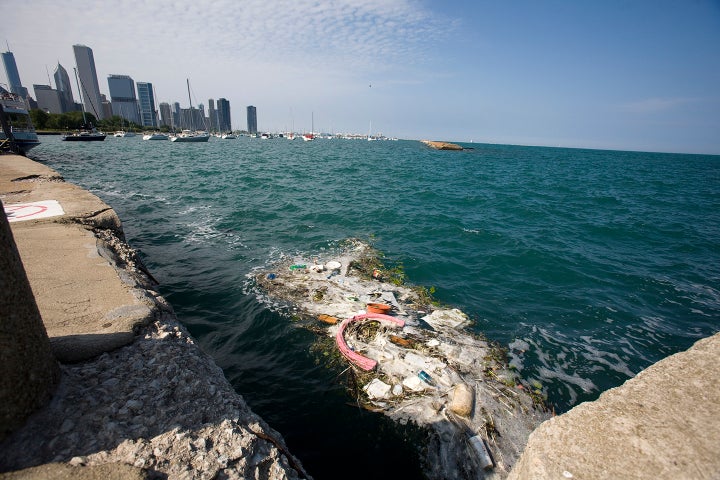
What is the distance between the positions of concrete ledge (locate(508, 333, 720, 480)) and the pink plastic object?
3847 mm

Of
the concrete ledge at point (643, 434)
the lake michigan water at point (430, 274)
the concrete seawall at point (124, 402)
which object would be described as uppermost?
the concrete ledge at point (643, 434)

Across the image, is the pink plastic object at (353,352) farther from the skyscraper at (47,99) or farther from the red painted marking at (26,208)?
the skyscraper at (47,99)

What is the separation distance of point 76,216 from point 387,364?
8947 mm

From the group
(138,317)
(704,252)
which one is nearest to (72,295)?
(138,317)

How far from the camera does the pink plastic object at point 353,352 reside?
6.18 meters

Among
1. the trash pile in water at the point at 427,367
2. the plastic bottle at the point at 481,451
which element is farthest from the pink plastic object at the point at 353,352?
the plastic bottle at the point at 481,451

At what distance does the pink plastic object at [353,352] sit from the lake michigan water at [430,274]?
563 millimetres

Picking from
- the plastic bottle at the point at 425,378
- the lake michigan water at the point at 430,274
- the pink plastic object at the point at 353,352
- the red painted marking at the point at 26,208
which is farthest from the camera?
the red painted marking at the point at 26,208

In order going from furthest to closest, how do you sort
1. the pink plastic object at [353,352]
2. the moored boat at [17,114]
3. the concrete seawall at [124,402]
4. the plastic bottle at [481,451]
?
the moored boat at [17,114] < the pink plastic object at [353,352] < the plastic bottle at [481,451] < the concrete seawall at [124,402]

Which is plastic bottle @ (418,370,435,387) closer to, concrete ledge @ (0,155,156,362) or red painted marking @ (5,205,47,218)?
concrete ledge @ (0,155,156,362)

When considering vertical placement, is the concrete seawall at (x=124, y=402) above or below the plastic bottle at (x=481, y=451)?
above

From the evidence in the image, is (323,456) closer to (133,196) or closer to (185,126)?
(133,196)

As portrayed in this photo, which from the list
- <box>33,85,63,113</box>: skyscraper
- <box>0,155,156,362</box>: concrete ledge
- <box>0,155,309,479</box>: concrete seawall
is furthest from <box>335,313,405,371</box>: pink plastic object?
<box>33,85,63,113</box>: skyscraper

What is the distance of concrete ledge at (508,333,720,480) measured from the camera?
6.89 feet
